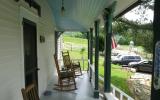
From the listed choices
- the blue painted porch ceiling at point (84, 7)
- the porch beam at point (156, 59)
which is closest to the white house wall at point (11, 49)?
the blue painted porch ceiling at point (84, 7)

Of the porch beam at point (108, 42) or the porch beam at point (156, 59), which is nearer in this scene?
the porch beam at point (156, 59)

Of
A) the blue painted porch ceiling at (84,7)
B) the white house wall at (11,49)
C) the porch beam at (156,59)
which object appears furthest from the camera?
the blue painted porch ceiling at (84,7)

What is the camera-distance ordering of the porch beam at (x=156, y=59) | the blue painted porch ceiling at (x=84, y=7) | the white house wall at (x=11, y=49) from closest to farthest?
the porch beam at (x=156, y=59) < the white house wall at (x=11, y=49) < the blue painted porch ceiling at (x=84, y=7)

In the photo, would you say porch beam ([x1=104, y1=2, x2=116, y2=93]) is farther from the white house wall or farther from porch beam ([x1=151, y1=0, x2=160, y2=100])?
porch beam ([x1=151, y1=0, x2=160, y2=100])

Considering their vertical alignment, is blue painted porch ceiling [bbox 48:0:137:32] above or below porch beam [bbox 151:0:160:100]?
above

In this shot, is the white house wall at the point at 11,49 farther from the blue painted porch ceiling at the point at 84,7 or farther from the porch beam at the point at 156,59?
the porch beam at the point at 156,59

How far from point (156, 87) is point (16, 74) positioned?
244 cm

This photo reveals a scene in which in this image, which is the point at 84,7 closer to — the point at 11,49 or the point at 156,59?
the point at 11,49

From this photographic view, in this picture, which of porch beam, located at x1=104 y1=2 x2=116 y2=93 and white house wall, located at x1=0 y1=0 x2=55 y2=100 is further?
porch beam, located at x1=104 y1=2 x2=116 y2=93

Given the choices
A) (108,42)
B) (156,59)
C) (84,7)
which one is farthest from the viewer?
(84,7)

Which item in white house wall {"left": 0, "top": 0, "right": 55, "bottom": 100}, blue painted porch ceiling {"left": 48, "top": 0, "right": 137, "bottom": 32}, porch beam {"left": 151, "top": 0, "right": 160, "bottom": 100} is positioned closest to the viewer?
porch beam {"left": 151, "top": 0, "right": 160, "bottom": 100}

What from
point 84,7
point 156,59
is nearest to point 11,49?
point 156,59

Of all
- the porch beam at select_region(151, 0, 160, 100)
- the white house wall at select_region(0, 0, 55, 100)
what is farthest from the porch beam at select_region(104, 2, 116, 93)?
the porch beam at select_region(151, 0, 160, 100)

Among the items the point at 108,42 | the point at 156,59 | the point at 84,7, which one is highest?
the point at 84,7
